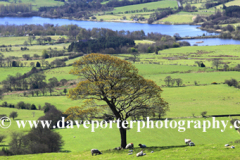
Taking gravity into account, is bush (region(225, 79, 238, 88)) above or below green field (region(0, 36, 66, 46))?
below

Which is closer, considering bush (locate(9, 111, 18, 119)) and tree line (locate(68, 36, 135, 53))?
bush (locate(9, 111, 18, 119))

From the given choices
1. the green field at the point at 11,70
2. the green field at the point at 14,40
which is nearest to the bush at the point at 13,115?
the green field at the point at 11,70

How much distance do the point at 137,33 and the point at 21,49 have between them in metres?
69.4

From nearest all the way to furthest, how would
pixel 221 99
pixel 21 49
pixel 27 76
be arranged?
1. pixel 221 99
2. pixel 27 76
3. pixel 21 49

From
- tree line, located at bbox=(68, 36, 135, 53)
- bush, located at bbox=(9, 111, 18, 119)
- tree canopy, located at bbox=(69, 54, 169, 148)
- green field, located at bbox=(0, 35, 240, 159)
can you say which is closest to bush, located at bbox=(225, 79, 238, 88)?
green field, located at bbox=(0, 35, 240, 159)

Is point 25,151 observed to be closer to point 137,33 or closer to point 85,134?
point 85,134

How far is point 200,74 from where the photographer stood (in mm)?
86688

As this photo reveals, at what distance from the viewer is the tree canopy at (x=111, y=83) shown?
2520cm

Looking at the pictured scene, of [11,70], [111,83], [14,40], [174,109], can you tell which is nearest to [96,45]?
[11,70]

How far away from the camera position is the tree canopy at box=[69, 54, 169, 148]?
2520 cm

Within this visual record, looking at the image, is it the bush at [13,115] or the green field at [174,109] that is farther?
the bush at [13,115]

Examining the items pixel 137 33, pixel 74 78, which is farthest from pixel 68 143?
pixel 137 33

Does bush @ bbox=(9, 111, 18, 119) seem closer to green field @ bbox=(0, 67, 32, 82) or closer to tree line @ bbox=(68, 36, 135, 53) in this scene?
green field @ bbox=(0, 67, 32, 82)

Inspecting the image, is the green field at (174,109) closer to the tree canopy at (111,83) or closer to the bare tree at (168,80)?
the bare tree at (168,80)
